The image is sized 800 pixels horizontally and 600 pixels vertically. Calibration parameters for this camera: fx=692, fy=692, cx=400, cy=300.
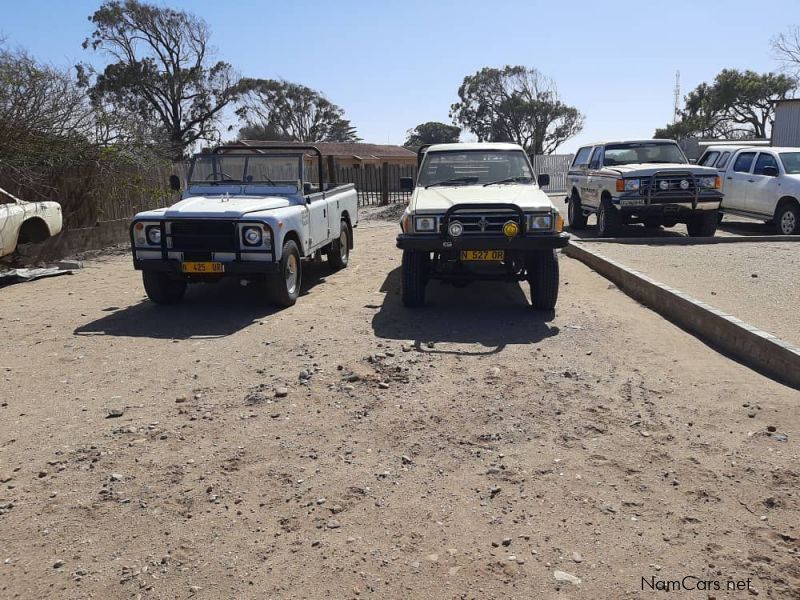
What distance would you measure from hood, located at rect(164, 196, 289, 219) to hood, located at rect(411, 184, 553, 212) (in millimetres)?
1713

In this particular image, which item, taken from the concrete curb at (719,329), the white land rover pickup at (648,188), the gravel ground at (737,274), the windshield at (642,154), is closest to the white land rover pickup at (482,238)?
the concrete curb at (719,329)

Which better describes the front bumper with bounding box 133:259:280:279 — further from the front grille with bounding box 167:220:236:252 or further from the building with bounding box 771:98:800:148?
the building with bounding box 771:98:800:148

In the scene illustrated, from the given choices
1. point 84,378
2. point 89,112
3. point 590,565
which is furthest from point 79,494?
point 89,112

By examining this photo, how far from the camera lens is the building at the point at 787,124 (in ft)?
73.6

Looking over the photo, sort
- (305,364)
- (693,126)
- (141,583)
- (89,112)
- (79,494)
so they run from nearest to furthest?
(141,583), (79,494), (305,364), (89,112), (693,126)

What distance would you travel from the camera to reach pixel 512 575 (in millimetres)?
2826

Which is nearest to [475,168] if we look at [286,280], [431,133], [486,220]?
[486,220]

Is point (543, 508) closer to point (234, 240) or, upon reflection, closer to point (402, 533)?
point (402, 533)

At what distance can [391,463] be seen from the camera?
152 inches

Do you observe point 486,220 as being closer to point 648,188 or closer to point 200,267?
point 200,267

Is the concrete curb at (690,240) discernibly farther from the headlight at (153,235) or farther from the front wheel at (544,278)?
the headlight at (153,235)

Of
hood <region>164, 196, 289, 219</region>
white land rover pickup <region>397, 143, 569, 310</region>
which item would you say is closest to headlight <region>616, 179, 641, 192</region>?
white land rover pickup <region>397, 143, 569, 310</region>

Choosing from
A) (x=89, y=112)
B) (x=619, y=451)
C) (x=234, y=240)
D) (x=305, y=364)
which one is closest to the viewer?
(x=619, y=451)

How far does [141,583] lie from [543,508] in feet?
5.98
